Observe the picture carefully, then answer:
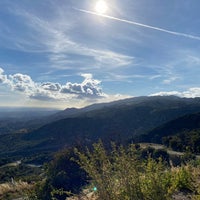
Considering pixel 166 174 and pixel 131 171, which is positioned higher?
→ pixel 131 171

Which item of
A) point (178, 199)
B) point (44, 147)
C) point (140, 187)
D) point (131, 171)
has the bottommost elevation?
point (44, 147)

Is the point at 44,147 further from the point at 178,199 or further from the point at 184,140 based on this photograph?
the point at 178,199

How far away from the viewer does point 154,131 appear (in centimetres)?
11988

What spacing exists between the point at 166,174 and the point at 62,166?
27.6 metres

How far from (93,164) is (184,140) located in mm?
71208

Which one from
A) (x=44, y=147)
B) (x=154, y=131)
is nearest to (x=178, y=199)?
(x=154, y=131)

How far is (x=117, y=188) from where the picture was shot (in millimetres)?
3820

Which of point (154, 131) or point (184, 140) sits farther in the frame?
point (154, 131)

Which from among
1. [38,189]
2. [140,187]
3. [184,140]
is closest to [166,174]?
[140,187]

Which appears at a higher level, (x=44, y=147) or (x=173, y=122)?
(x=173, y=122)

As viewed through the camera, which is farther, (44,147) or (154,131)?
(44,147)

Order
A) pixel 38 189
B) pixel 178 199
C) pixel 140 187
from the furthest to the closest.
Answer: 1. pixel 38 189
2. pixel 178 199
3. pixel 140 187

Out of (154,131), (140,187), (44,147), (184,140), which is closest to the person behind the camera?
(140,187)

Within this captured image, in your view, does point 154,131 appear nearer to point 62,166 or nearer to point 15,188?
point 62,166
